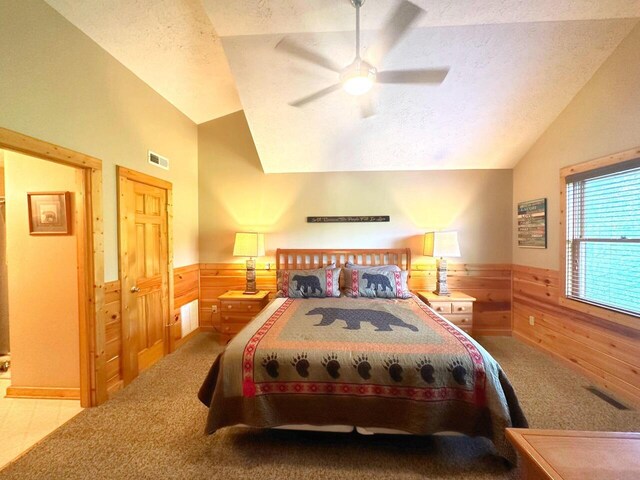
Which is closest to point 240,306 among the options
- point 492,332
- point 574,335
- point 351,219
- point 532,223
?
point 351,219

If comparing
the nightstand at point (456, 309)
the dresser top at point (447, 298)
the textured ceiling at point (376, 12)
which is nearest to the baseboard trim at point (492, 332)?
the nightstand at point (456, 309)

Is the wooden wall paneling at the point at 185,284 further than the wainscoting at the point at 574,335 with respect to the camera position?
Yes

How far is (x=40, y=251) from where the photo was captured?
2.27m

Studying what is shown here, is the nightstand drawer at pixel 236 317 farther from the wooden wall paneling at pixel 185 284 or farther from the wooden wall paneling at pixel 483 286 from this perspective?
the wooden wall paneling at pixel 483 286

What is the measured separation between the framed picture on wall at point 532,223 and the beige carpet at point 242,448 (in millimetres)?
1672

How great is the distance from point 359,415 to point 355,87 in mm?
2280

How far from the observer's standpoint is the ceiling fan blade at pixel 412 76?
1.99m

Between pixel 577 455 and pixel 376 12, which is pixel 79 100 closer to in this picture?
pixel 376 12

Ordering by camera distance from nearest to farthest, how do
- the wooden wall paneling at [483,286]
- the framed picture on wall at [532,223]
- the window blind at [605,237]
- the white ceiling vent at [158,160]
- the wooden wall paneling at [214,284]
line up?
the window blind at [605,237] → the white ceiling vent at [158,160] → the framed picture on wall at [532,223] → the wooden wall paneling at [483,286] → the wooden wall paneling at [214,284]


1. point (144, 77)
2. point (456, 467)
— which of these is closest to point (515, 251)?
point (456, 467)

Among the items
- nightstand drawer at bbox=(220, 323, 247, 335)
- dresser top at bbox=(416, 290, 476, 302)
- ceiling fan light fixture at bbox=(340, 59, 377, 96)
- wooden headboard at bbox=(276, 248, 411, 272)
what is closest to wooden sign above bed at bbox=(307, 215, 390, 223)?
wooden headboard at bbox=(276, 248, 411, 272)

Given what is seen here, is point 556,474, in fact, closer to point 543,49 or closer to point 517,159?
point 543,49

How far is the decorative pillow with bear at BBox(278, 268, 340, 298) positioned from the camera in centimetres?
308

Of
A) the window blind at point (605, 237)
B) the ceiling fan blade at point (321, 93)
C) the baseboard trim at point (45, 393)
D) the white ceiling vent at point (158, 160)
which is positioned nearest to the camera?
the ceiling fan blade at point (321, 93)
